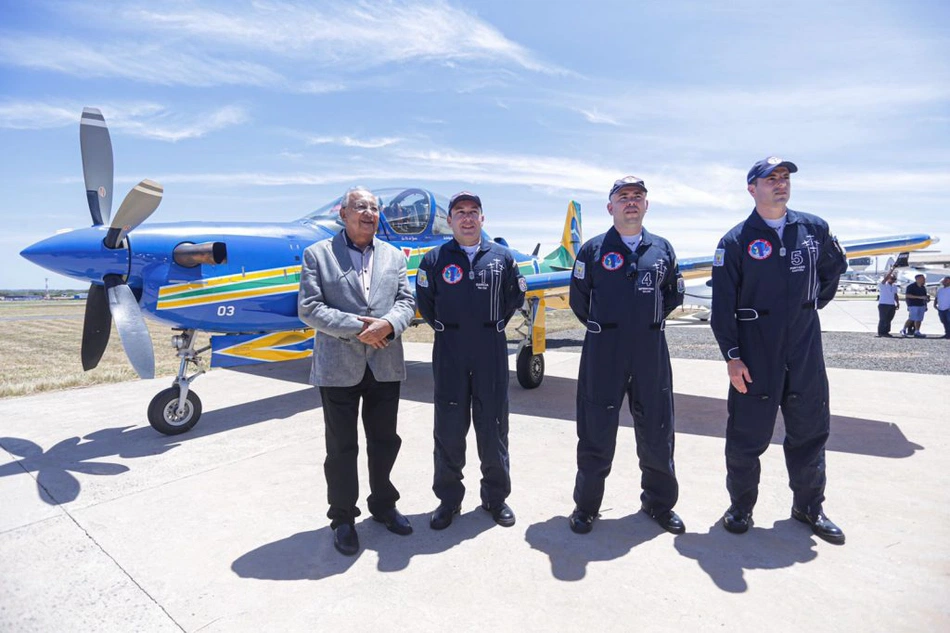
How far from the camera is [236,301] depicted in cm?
525

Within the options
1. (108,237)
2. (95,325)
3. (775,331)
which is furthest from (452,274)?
(95,325)

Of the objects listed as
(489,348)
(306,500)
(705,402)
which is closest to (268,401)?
(306,500)

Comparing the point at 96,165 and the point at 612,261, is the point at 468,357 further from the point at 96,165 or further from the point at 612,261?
the point at 96,165

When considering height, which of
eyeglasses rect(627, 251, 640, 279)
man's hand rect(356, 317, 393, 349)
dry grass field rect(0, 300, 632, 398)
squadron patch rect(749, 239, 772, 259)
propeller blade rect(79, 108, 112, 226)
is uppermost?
propeller blade rect(79, 108, 112, 226)

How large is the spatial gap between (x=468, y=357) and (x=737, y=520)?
1.83 m

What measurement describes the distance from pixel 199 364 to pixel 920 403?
802 cm

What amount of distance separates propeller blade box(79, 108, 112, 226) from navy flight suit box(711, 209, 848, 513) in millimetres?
5299

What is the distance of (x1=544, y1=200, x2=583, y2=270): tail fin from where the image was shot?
10.8 m

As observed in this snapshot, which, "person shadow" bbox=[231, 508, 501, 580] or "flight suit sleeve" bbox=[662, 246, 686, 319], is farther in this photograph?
"flight suit sleeve" bbox=[662, 246, 686, 319]

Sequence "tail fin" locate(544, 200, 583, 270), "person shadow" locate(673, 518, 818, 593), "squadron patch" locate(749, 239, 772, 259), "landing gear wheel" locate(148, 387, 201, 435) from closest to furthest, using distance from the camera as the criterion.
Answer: "person shadow" locate(673, 518, 818, 593) → "squadron patch" locate(749, 239, 772, 259) → "landing gear wheel" locate(148, 387, 201, 435) → "tail fin" locate(544, 200, 583, 270)

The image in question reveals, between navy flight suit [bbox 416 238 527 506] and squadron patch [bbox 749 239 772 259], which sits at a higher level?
squadron patch [bbox 749 239 772 259]

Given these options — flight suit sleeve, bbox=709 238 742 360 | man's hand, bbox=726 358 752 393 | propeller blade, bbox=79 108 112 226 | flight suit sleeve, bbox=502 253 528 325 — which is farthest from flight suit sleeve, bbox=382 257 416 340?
propeller blade, bbox=79 108 112 226

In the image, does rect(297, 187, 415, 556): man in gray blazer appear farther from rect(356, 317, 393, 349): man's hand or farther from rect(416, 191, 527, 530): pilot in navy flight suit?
rect(416, 191, 527, 530): pilot in navy flight suit

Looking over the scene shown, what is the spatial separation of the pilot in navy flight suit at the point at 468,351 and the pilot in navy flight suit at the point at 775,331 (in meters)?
1.27
